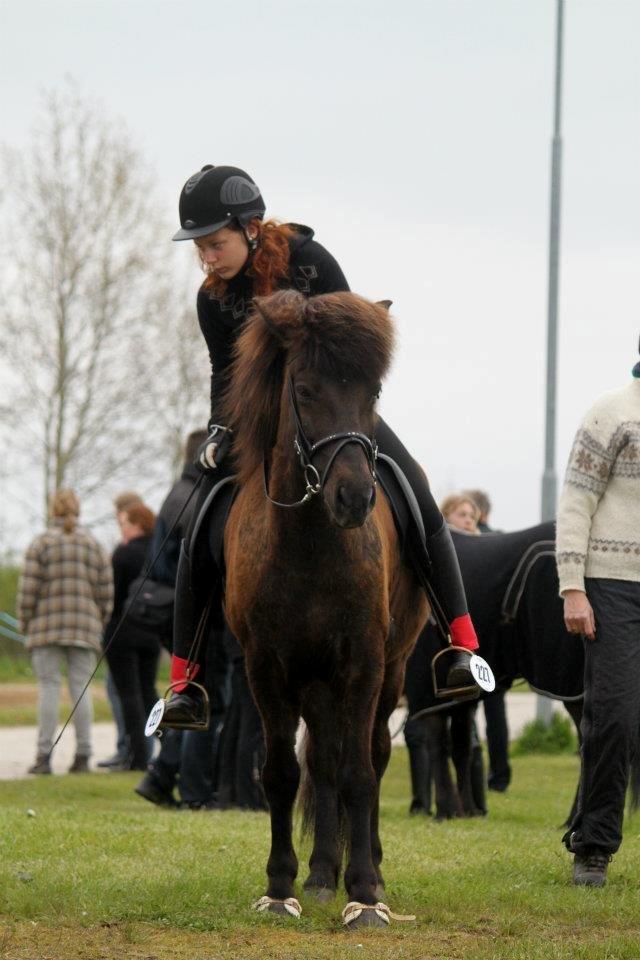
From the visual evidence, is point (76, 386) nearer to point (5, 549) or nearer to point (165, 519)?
point (5, 549)

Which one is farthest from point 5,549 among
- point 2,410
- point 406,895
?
point 406,895

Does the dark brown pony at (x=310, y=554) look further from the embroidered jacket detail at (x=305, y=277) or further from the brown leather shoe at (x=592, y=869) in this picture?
the brown leather shoe at (x=592, y=869)

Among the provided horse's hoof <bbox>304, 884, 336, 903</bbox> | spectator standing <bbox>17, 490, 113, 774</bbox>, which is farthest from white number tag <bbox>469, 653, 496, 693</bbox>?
spectator standing <bbox>17, 490, 113, 774</bbox>

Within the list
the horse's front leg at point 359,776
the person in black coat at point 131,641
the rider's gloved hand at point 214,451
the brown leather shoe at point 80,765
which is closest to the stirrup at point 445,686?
the horse's front leg at point 359,776

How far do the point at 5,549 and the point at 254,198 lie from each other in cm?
2717

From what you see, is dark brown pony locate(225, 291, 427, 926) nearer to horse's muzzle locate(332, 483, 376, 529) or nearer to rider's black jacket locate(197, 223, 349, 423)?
horse's muzzle locate(332, 483, 376, 529)

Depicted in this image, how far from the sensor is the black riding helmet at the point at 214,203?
703 centimetres

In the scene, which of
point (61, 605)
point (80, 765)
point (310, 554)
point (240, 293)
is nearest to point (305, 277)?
point (240, 293)

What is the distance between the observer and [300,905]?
6.62 meters

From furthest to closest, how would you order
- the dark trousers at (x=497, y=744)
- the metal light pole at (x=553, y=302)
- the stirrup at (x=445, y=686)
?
the metal light pole at (x=553, y=302), the dark trousers at (x=497, y=744), the stirrup at (x=445, y=686)

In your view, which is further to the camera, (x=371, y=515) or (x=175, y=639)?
(x=175, y=639)

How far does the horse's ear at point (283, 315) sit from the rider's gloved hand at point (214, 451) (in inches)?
32.9

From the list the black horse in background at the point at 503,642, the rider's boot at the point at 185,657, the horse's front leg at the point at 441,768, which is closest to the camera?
the rider's boot at the point at 185,657

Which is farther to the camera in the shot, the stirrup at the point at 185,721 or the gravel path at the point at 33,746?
the gravel path at the point at 33,746
